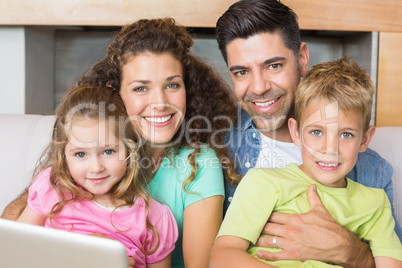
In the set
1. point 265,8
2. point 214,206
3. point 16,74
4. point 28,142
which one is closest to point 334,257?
point 214,206

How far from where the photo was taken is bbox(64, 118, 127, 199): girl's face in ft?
4.21

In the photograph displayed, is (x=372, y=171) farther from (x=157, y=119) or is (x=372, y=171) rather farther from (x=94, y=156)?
(x=94, y=156)

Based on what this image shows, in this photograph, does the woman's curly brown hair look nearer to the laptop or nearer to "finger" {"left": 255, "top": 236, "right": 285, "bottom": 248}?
"finger" {"left": 255, "top": 236, "right": 285, "bottom": 248}

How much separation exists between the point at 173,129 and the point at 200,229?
1.02 feet

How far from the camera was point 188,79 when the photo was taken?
1574mm

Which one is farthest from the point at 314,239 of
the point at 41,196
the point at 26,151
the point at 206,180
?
the point at 26,151

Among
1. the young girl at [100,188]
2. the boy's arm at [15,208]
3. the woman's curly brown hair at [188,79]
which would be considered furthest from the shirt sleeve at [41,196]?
the woman's curly brown hair at [188,79]

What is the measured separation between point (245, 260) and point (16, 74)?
1.44 m

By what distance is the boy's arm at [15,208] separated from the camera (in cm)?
142

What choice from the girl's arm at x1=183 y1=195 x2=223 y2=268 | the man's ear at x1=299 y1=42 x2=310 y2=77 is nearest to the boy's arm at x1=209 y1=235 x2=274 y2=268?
the girl's arm at x1=183 y1=195 x2=223 y2=268

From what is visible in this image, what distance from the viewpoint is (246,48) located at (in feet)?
5.06

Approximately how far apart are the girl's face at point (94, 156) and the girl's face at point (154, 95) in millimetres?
138

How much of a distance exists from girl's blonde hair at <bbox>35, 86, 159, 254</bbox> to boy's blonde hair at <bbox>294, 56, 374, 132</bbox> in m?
0.48

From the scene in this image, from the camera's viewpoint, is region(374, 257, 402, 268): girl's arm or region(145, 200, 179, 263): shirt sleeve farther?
region(145, 200, 179, 263): shirt sleeve
